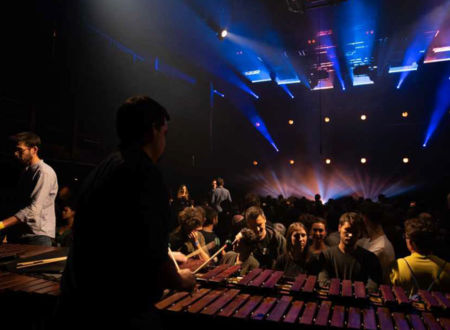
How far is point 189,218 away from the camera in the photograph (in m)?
4.38

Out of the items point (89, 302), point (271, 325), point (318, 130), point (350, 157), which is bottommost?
point (271, 325)

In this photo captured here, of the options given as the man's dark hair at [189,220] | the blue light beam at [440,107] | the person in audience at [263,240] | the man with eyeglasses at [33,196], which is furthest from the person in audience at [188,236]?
the blue light beam at [440,107]

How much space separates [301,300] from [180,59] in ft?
38.1

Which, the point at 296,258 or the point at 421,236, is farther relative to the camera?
the point at 296,258

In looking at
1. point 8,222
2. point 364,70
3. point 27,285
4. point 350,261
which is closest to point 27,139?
point 8,222

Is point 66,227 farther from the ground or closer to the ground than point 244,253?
farther from the ground

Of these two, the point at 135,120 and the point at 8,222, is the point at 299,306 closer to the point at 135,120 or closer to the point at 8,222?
the point at 135,120

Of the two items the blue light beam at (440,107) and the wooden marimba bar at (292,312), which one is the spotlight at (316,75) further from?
the wooden marimba bar at (292,312)

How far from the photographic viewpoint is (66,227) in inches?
207

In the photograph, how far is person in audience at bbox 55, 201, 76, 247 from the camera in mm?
4773

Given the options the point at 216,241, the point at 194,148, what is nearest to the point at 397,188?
the point at 194,148

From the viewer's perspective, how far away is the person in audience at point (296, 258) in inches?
137

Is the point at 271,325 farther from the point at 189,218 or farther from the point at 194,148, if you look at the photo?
the point at 194,148

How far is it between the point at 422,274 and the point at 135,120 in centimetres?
298
